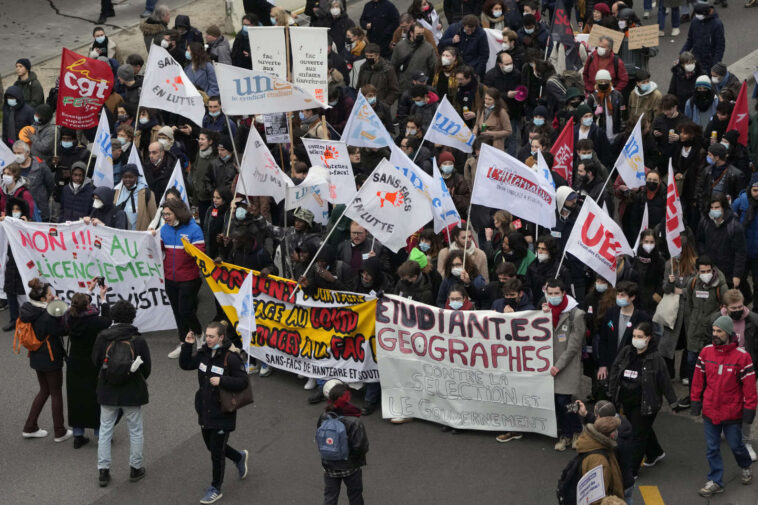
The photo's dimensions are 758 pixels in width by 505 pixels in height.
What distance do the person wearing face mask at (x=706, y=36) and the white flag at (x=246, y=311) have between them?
8.62m

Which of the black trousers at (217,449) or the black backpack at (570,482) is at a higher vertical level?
the black backpack at (570,482)

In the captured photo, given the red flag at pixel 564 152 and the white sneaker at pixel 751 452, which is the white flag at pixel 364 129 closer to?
the red flag at pixel 564 152

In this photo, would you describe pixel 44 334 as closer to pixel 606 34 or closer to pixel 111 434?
pixel 111 434

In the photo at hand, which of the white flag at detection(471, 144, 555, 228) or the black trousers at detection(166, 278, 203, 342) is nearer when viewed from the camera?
the white flag at detection(471, 144, 555, 228)

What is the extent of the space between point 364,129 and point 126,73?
463 cm

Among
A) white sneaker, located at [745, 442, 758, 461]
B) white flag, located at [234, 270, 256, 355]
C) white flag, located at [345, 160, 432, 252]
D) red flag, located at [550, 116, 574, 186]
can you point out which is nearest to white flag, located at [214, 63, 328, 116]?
white flag, located at [345, 160, 432, 252]

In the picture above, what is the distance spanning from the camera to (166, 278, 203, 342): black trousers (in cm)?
1386

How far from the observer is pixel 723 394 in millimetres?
10633

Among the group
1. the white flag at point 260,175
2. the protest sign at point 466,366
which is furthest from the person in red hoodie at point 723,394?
the white flag at point 260,175

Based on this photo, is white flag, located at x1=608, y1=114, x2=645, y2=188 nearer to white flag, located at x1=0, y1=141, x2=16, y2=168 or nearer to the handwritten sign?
the handwritten sign

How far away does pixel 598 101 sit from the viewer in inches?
651

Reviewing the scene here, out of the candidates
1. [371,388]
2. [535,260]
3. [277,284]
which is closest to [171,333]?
[277,284]

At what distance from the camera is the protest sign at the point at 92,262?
14367mm

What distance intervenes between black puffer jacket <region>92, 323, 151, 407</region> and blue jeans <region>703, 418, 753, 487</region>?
17.0 ft
